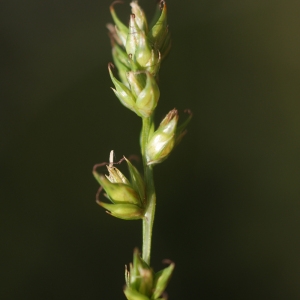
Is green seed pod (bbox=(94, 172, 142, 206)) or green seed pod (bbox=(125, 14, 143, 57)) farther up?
green seed pod (bbox=(125, 14, 143, 57))

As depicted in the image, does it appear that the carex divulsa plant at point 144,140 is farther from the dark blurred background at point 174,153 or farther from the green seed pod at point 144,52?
the dark blurred background at point 174,153

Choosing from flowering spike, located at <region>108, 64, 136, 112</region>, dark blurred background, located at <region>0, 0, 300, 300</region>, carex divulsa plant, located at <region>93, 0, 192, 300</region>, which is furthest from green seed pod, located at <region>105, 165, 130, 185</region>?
dark blurred background, located at <region>0, 0, 300, 300</region>

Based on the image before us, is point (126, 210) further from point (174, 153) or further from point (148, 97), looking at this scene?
point (174, 153)

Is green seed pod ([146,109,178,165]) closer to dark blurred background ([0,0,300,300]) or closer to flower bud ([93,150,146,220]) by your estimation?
flower bud ([93,150,146,220])

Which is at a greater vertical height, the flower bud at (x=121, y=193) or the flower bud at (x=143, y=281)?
the flower bud at (x=121, y=193)

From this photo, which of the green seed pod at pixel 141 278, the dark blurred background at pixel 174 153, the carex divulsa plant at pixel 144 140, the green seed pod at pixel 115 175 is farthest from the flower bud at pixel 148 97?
the dark blurred background at pixel 174 153

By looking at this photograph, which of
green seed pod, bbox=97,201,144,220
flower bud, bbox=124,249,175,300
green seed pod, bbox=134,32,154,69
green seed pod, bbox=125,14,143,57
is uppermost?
green seed pod, bbox=125,14,143,57

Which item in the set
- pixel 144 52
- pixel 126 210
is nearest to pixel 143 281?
pixel 126 210
